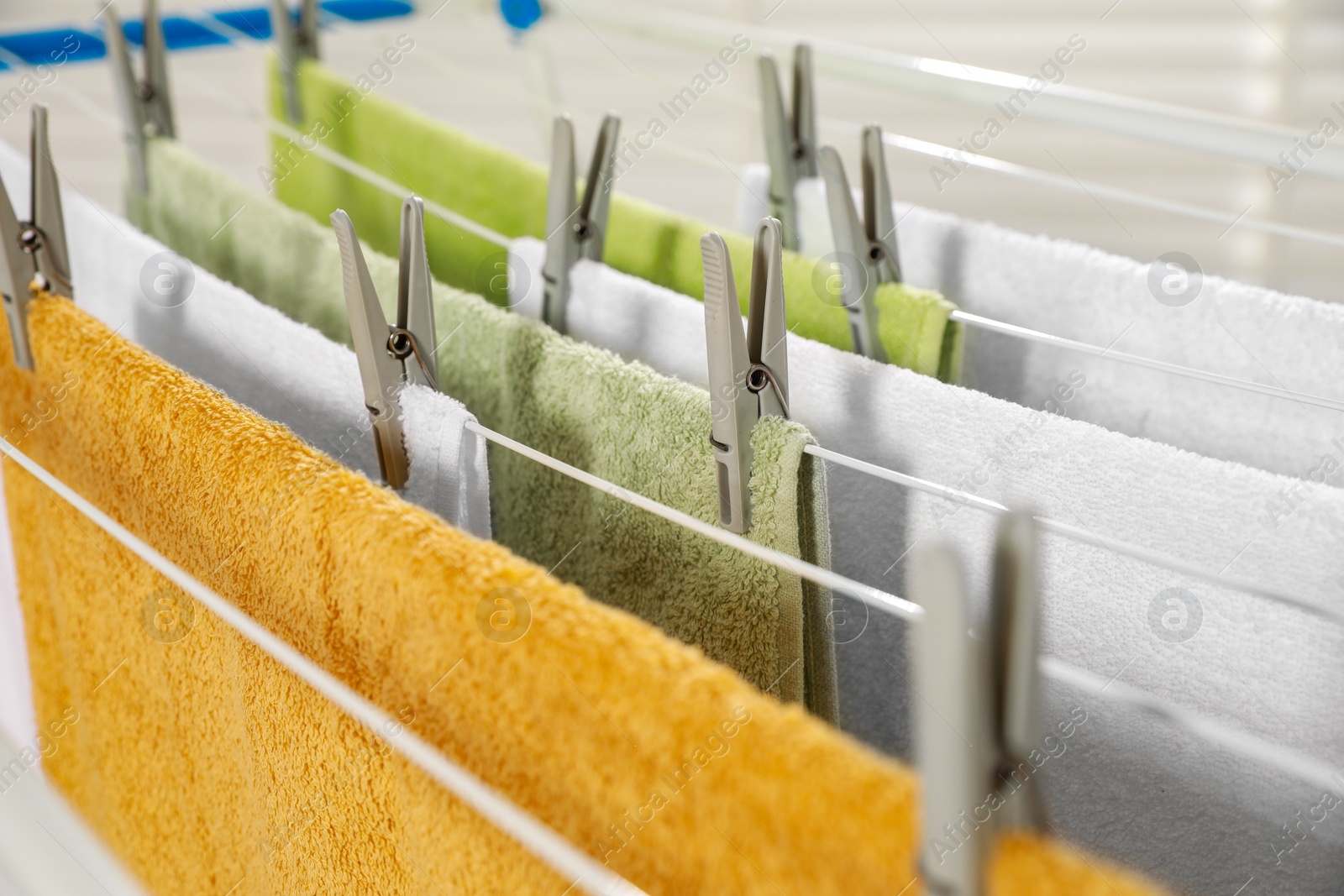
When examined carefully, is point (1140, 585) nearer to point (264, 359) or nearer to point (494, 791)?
point (494, 791)

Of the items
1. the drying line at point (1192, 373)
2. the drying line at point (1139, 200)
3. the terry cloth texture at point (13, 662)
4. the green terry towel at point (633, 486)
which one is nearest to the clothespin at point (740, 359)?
the green terry towel at point (633, 486)

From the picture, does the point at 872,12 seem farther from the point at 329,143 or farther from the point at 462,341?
the point at 462,341

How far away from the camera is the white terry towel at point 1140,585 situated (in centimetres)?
40

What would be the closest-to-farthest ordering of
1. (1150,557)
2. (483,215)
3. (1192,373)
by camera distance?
(1150,557)
(1192,373)
(483,215)

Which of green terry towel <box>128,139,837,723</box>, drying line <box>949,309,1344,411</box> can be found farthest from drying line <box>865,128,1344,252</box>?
green terry towel <box>128,139,837,723</box>

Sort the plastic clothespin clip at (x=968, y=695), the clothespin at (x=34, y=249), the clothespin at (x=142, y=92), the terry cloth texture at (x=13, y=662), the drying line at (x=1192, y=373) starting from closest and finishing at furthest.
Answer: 1. the plastic clothespin clip at (x=968, y=695)
2. the drying line at (x=1192, y=373)
3. the clothespin at (x=34, y=249)
4. the terry cloth texture at (x=13, y=662)
5. the clothespin at (x=142, y=92)

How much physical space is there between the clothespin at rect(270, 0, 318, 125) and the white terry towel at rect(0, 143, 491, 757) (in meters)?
0.20

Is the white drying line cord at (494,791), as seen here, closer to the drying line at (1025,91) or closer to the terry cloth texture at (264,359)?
the terry cloth texture at (264,359)

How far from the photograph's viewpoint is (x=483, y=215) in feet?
2.49

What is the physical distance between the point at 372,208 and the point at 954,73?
430mm

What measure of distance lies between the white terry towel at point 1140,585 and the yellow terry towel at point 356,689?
196mm

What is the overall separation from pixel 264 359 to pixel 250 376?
0.07ft

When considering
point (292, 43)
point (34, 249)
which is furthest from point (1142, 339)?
point (292, 43)

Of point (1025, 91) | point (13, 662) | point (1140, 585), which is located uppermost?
point (1025, 91)
